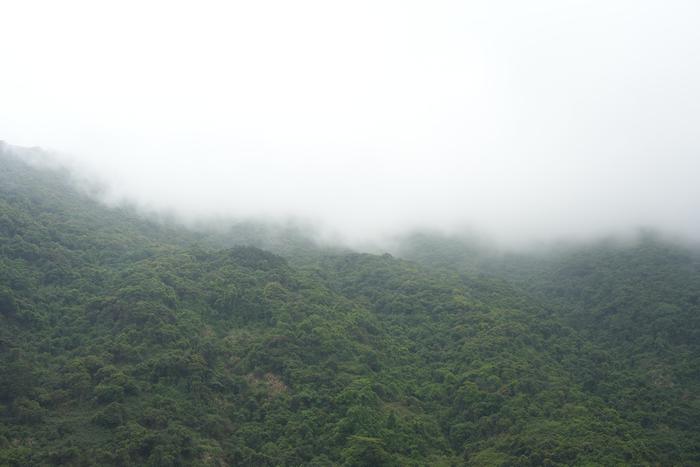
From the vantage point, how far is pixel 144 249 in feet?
316

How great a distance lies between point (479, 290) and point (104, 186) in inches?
3390

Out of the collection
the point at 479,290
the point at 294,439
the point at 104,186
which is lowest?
the point at 294,439

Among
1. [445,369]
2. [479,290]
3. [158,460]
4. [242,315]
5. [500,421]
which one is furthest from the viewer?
[479,290]

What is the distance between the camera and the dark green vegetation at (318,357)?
55812mm

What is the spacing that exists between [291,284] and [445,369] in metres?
28.2

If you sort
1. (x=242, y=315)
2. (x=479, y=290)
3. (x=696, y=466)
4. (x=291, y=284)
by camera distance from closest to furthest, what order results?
(x=696, y=466), (x=242, y=315), (x=291, y=284), (x=479, y=290)

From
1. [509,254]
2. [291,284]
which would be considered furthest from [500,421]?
[509,254]

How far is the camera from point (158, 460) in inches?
2008

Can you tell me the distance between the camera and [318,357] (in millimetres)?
72250

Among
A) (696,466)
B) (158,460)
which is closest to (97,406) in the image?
(158,460)

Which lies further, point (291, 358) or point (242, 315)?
point (242, 315)

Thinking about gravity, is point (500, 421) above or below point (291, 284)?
below

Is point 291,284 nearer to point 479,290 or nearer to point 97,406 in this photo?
point 479,290

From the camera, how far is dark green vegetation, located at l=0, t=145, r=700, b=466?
183ft
